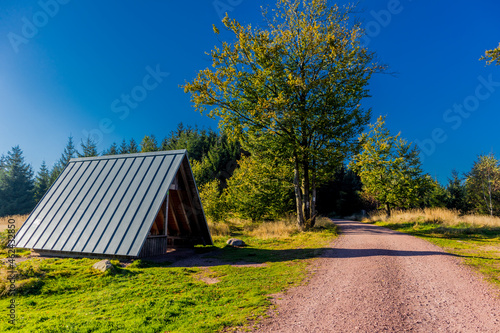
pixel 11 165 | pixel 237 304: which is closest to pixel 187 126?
pixel 11 165

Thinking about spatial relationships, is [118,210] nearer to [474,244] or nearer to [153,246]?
[153,246]

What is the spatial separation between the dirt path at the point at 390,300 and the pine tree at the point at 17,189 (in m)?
62.8

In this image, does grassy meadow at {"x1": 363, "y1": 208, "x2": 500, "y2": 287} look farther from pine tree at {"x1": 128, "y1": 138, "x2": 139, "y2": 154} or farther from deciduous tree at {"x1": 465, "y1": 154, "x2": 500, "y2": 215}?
pine tree at {"x1": 128, "y1": 138, "x2": 139, "y2": 154}

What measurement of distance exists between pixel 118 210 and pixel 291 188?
668 inches

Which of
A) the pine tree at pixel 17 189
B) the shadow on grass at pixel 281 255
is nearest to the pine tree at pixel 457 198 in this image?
the shadow on grass at pixel 281 255

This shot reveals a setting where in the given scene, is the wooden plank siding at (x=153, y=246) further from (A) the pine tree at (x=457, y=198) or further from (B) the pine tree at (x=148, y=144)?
(B) the pine tree at (x=148, y=144)

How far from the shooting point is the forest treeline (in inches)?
853

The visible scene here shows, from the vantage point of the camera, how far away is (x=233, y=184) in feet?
81.0

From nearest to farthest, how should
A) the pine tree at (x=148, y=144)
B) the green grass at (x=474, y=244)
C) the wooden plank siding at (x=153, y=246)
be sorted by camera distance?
the green grass at (x=474, y=244), the wooden plank siding at (x=153, y=246), the pine tree at (x=148, y=144)

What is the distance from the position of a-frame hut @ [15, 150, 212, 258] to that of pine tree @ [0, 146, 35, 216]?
50.7 meters

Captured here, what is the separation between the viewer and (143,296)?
18.4 feet

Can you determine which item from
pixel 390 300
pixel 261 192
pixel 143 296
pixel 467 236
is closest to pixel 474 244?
pixel 467 236

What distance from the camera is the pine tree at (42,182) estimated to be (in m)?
54.5

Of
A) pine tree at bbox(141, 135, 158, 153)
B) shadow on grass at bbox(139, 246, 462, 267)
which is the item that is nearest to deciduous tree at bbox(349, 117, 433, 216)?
shadow on grass at bbox(139, 246, 462, 267)
